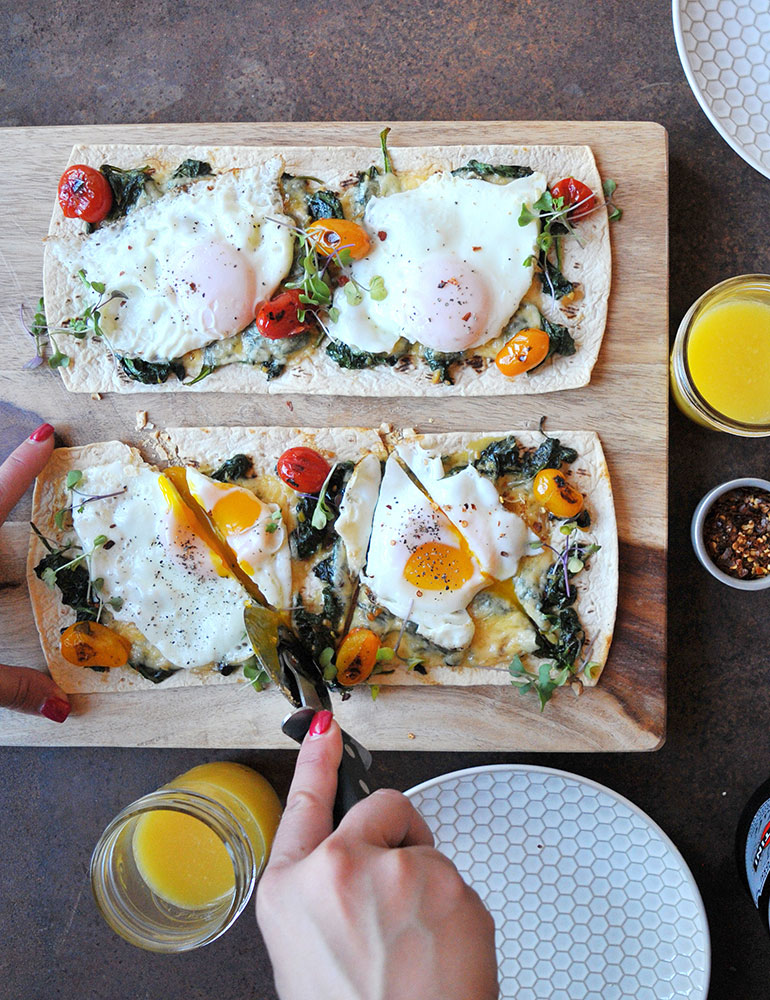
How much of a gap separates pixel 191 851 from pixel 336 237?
8.47 feet

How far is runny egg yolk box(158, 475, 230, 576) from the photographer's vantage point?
314cm

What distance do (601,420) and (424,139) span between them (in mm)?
1405

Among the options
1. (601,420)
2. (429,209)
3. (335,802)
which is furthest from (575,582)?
(429,209)

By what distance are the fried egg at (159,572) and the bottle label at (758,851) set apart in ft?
7.30

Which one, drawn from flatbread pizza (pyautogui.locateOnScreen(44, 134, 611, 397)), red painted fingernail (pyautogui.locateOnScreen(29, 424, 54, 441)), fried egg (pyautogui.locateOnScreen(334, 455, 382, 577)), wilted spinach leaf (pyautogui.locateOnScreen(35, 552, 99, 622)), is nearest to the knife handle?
fried egg (pyautogui.locateOnScreen(334, 455, 382, 577))

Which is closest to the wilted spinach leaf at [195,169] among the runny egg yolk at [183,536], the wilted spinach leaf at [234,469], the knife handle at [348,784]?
the wilted spinach leaf at [234,469]

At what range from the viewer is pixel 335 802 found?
7.78ft

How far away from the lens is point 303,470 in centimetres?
312

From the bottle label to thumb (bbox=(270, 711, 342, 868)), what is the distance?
188 cm

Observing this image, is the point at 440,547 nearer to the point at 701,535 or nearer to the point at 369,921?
the point at 701,535

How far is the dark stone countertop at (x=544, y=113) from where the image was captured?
343 cm

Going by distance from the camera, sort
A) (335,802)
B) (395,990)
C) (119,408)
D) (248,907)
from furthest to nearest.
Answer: (248,907)
(119,408)
(335,802)
(395,990)

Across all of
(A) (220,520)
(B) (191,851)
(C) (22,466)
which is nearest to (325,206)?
(A) (220,520)

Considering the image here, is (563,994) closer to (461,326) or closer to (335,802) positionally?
(335,802)
